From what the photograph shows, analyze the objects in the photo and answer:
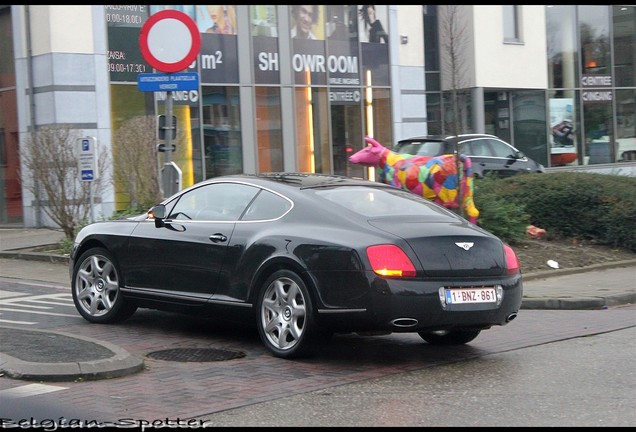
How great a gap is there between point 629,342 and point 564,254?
6180 millimetres

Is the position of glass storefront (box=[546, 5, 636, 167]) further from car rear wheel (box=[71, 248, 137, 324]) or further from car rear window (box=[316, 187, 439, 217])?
car rear wheel (box=[71, 248, 137, 324])

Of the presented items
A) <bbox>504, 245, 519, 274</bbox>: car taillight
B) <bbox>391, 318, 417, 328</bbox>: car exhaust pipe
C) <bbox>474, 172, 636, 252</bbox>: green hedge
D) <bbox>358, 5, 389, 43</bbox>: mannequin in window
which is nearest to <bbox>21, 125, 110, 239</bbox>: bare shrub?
<bbox>474, 172, 636, 252</bbox>: green hedge

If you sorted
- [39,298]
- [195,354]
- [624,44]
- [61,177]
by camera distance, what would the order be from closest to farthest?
[195,354] → [39,298] → [61,177] → [624,44]

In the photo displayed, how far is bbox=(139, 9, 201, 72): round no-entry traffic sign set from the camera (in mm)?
11891

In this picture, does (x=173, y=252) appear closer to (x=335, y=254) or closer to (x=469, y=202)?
(x=335, y=254)

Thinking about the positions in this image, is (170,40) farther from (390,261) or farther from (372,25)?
(372,25)

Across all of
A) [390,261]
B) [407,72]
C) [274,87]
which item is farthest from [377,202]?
[407,72]

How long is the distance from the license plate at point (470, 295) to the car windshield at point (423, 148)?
11.5 m

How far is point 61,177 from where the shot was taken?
51.2ft

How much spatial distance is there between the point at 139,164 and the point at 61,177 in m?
1.49

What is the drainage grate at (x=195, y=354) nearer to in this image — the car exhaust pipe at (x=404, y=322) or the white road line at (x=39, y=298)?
the car exhaust pipe at (x=404, y=322)

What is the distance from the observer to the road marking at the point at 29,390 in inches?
262

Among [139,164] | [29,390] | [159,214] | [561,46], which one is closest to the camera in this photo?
[29,390]

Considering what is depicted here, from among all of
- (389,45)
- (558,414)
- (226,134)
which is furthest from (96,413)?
(389,45)
